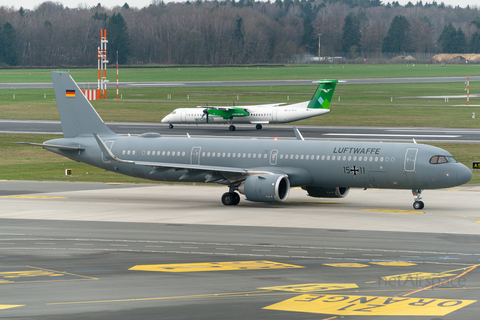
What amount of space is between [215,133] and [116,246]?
61.4 meters

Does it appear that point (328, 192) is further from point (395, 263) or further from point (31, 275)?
point (31, 275)

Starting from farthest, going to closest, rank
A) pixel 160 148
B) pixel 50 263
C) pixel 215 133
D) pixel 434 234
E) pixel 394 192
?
1. pixel 215 133
2. pixel 394 192
3. pixel 160 148
4. pixel 434 234
5. pixel 50 263

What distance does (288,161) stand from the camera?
135 ft

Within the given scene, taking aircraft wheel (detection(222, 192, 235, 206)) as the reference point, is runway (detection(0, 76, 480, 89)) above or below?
above

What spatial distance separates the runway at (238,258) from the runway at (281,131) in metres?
34.6

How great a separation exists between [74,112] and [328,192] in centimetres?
1878

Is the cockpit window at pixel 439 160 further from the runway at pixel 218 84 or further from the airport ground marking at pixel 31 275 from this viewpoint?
the runway at pixel 218 84

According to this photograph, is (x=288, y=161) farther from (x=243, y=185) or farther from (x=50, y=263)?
(x=50, y=263)

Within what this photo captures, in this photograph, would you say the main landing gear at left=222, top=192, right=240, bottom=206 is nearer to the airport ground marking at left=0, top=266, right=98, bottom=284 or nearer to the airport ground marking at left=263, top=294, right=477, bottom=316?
the airport ground marking at left=0, top=266, right=98, bottom=284

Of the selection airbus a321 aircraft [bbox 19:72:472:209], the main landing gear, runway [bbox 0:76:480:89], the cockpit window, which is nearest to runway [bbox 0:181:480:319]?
the main landing gear

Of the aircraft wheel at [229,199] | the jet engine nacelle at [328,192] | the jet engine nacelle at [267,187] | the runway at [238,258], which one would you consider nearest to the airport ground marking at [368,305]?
the runway at [238,258]

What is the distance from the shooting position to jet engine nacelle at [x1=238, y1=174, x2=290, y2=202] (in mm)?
39094

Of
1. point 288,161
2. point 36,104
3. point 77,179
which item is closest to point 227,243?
point 288,161

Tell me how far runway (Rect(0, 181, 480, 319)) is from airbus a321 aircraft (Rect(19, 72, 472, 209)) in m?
1.59
